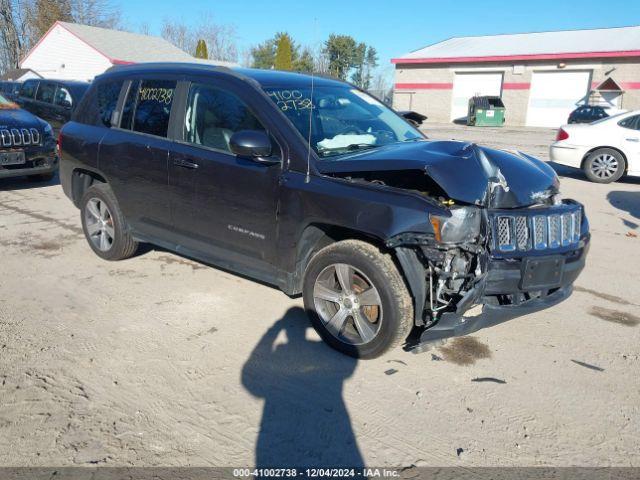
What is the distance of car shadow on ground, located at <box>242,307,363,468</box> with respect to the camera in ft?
8.92

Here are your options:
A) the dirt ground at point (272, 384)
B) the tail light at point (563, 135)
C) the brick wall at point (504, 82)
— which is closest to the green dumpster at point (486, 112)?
the brick wall at point (504, 82)

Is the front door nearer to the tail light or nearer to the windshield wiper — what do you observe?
the windshield wiper

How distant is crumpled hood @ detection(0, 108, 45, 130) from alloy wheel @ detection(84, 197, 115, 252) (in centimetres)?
388

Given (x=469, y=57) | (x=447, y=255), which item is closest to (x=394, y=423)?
(x=447, y=255)

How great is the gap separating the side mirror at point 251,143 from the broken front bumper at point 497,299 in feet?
5.33

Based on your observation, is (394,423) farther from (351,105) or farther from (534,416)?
(351,105)

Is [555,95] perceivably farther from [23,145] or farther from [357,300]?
[357,300]

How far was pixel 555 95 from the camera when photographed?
3266cm

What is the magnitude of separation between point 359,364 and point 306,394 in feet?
1.64

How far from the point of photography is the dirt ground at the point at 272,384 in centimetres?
275

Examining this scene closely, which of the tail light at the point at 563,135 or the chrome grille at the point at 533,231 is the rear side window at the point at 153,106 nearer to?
the chrome grille at the point at 533,231

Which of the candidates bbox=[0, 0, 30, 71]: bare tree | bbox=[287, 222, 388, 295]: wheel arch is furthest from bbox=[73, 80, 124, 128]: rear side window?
bbox=[0, 0, 30, 71]: bare tree

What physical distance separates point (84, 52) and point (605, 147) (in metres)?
38.4

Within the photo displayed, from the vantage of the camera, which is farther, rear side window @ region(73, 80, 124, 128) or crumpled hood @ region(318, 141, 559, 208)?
rear side window @ region(73, 80, 124, 128)
